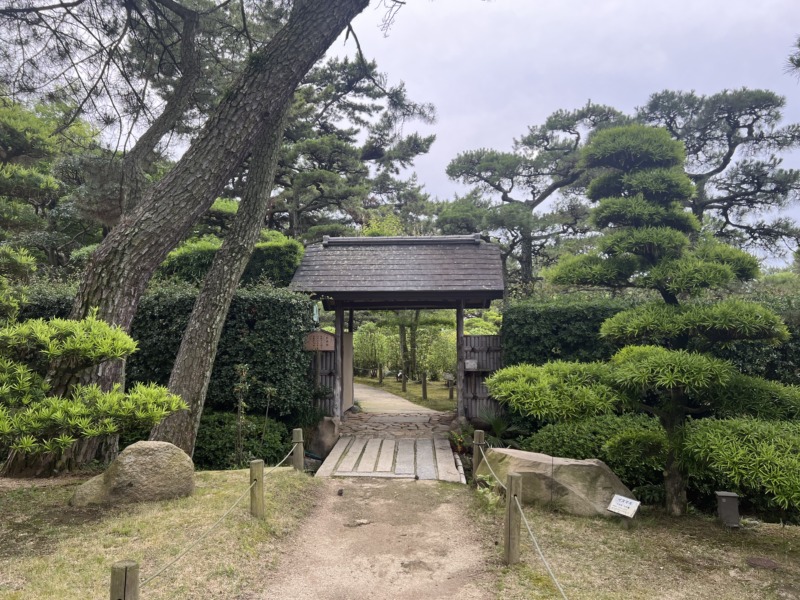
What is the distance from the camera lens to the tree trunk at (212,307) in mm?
6277

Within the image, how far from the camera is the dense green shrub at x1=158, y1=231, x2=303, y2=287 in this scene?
10758mm

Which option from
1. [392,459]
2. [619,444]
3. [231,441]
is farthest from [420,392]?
[619,444]

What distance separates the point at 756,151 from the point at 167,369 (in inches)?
609

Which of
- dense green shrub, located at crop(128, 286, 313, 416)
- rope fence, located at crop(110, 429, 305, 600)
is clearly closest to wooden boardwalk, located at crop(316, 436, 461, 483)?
rope fence, located at crop(110, 429, 305, 600)

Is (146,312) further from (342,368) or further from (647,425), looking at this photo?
(647,425)

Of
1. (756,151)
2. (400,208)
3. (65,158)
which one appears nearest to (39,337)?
(65,158)

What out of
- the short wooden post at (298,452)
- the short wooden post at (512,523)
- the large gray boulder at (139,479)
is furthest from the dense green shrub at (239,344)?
the short wooden post at (512,523)

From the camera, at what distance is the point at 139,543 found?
12.5 feet

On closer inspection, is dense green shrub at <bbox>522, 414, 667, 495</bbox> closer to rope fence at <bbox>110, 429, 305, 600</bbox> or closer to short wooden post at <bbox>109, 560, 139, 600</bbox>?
rope fence at <bbox>110, 429, 305, 600</bbox>

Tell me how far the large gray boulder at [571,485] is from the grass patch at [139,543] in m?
2.64

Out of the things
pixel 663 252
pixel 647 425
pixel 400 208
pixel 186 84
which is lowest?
pixel 647 425

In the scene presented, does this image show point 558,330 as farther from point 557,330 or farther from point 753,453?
point 753,453

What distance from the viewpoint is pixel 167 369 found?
26.5 ft

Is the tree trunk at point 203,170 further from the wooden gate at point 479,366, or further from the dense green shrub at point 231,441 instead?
the wooden gate at point 479,366
